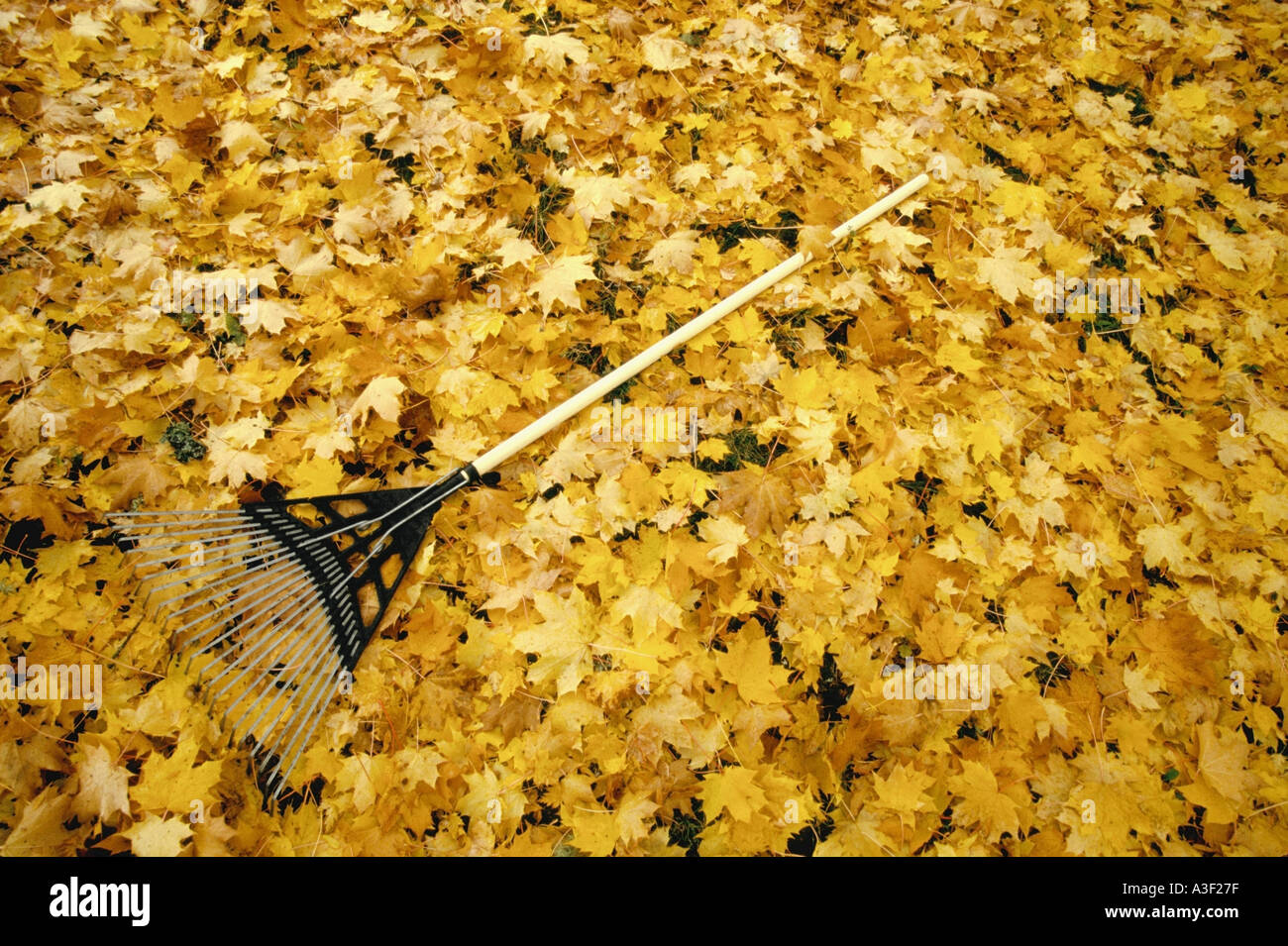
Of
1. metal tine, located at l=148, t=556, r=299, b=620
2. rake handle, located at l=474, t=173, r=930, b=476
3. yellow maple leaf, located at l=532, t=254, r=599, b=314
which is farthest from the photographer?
yellow maple leaf, located at l=532, t=254, r=599, b=314

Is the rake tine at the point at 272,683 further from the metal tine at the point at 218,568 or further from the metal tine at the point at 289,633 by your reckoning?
the metal tine at the point at 218,568

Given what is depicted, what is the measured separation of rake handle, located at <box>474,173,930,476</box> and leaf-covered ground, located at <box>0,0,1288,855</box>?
0.10m

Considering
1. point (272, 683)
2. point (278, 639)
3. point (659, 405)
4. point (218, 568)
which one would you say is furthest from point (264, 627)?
point (659, 405)

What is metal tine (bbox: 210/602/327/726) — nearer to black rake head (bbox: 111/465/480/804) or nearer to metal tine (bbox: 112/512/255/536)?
black rake head (bbox: 111/465/480/804)

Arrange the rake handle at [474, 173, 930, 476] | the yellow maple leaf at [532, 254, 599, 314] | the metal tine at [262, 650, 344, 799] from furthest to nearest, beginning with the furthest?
1. the yellow maple leaf at [532, 254, 599, 314]
2. the rake handle at [474, 173, 930, 476]
3. the metal tine at [262, 650, 344, 799]

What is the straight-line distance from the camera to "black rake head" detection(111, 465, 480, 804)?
181 centimetres

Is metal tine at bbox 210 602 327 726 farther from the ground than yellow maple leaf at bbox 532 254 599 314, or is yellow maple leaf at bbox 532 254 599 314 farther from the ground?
yellow maple leaf at bbox 532 254 599 314

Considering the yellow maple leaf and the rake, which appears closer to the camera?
the rake

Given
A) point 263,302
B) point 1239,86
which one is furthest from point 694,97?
point 1239,86

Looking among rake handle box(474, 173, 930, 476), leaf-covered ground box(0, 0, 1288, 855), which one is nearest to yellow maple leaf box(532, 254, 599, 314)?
leaf-covered ground box(0, 0, 1288, 855)

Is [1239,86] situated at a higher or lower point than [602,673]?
higher
